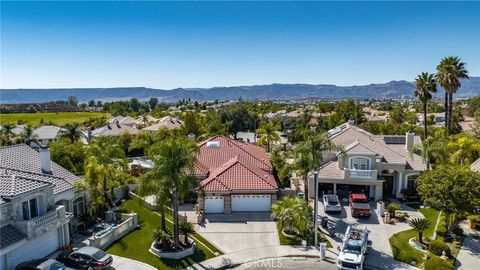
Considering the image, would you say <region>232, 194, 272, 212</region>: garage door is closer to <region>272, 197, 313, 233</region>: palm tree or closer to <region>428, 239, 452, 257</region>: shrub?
<region>272, 197, 313, 233</region>: palm tree

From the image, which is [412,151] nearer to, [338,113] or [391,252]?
[391,252]

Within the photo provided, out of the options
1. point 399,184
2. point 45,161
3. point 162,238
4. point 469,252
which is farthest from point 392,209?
point 45,161

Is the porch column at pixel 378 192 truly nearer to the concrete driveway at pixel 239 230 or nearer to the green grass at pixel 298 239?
the green grass at pixel 298 239

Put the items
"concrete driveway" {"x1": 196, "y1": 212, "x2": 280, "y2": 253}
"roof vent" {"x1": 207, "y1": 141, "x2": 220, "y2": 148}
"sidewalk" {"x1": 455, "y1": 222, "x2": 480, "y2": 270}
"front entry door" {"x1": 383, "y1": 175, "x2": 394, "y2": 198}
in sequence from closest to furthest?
"sidewalk" {"x1": 455, "y1": 222, "x2": 480, "y2": 270}
"concrete driveway" {"x1": 196, "y1": 212, "x2": 280, "y2": 253}
"front entry door" {"x1": 383, "y1": 175, "x2": 394, "y2": 198}
"roof vent" {"x1": 207, "y1": 141, "x2": 220, "y2": 148}

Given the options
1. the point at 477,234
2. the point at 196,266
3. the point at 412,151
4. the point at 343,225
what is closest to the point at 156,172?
the point at 196,266

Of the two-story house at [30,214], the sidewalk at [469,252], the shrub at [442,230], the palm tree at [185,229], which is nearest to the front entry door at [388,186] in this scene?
the shrub at [442,230]

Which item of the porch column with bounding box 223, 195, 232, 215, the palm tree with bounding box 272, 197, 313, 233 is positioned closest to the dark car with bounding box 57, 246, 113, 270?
the porch column with bounding box 223, 195, 232, 215
